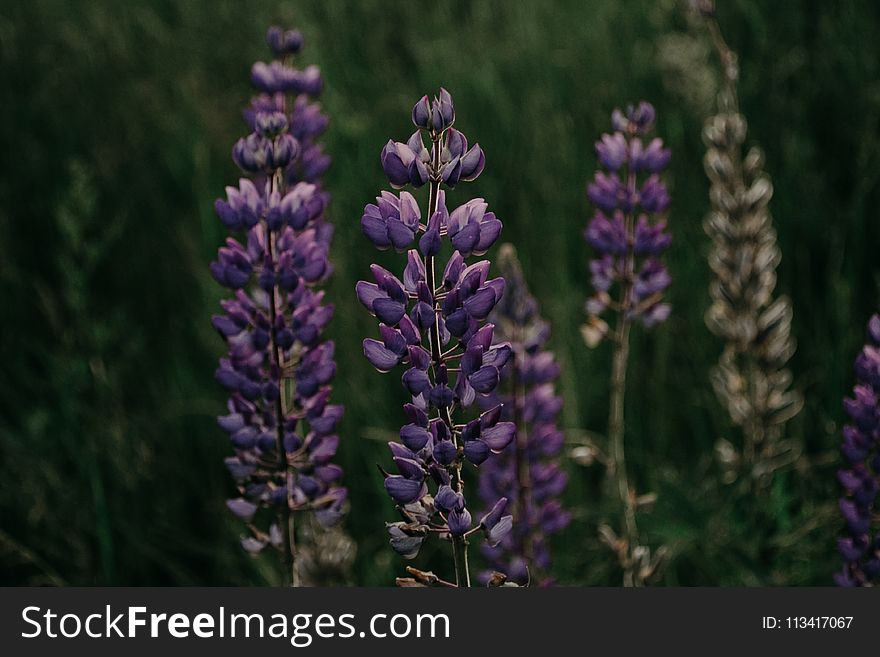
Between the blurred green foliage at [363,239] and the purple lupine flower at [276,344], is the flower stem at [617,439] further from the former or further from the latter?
the purple lupine flower at [276,344]

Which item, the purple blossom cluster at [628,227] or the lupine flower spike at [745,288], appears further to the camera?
the lupine flower spike at [745,288]

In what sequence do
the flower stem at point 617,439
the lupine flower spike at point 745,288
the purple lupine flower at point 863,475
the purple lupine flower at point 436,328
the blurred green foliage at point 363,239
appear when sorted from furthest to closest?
the blurred green foliage at point 363,239 < the lupine flower spike at point 745,288 < the flower stem at point 617,439 < the purple lupine flower at point 863,475 < the purple lupine flower at point 436,328

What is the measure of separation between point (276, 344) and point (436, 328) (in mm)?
462

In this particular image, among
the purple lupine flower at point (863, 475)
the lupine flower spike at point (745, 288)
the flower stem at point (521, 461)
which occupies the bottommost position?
the purple lupine flower at point (863, 475)

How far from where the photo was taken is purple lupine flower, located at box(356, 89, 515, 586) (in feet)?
4.44

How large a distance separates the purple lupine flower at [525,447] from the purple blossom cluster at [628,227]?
0.59 ft

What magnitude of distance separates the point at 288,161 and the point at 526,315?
2.26ft

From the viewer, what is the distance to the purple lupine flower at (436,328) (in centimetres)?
135

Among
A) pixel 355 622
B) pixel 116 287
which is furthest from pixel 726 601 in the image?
pixel 116 287

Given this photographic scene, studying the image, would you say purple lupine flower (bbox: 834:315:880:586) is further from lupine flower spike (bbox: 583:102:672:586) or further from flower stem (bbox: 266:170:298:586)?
flower stem (bbox: 266:170:298:586)

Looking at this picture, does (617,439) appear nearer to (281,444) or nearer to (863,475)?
(863,475)

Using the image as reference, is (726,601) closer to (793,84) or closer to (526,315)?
(526,315)

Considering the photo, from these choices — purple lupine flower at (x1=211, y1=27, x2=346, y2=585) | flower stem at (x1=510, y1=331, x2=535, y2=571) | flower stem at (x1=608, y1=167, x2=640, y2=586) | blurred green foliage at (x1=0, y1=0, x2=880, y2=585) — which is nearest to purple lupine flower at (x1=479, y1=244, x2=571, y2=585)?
flower stem at (x1=510, y1=331, x2=535, y2=571)

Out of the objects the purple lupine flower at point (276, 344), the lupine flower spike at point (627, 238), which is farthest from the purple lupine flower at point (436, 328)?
the lupine flower spike at point (627, 238)
